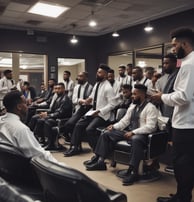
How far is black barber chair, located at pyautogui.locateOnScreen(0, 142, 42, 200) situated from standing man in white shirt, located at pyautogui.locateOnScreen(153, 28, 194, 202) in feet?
4.35

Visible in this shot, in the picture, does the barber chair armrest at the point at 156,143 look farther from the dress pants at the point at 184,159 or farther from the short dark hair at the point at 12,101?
the short dark hair at the point at 12,101

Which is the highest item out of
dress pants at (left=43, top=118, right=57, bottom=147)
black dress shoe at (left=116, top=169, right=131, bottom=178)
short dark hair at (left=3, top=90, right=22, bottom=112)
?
short dark hair at (left=3, top=90, right=22, bottom=112)

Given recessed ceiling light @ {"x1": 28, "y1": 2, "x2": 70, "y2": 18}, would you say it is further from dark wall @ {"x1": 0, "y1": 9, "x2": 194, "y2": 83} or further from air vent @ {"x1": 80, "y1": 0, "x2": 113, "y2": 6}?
dark wall @ {"x1": 0, "y1": 9, "x2": 194, "y2": 83}

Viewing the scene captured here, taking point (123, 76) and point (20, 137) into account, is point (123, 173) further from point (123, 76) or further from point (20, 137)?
point (123, 76)

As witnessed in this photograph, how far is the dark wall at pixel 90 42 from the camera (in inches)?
243

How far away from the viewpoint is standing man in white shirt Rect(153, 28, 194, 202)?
7.58 ft

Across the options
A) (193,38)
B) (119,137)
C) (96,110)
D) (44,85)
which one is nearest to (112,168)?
(119,137)

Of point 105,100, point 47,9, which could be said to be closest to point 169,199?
point 105,100

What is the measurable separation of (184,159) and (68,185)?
1.56 meters

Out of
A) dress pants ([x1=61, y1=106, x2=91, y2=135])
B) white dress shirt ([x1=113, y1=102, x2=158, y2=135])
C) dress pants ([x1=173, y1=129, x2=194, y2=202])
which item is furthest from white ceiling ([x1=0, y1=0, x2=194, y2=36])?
dress pants ([x1=173, y1=129, x2=194, y2=202])

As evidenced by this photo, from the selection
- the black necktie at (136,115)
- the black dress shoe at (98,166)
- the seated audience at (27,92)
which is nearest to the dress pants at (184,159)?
the black necktie at (136,115)

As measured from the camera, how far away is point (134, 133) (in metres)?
3.42

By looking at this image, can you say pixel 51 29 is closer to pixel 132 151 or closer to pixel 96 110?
pixel 96 110

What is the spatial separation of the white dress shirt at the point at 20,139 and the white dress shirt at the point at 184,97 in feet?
3.94
